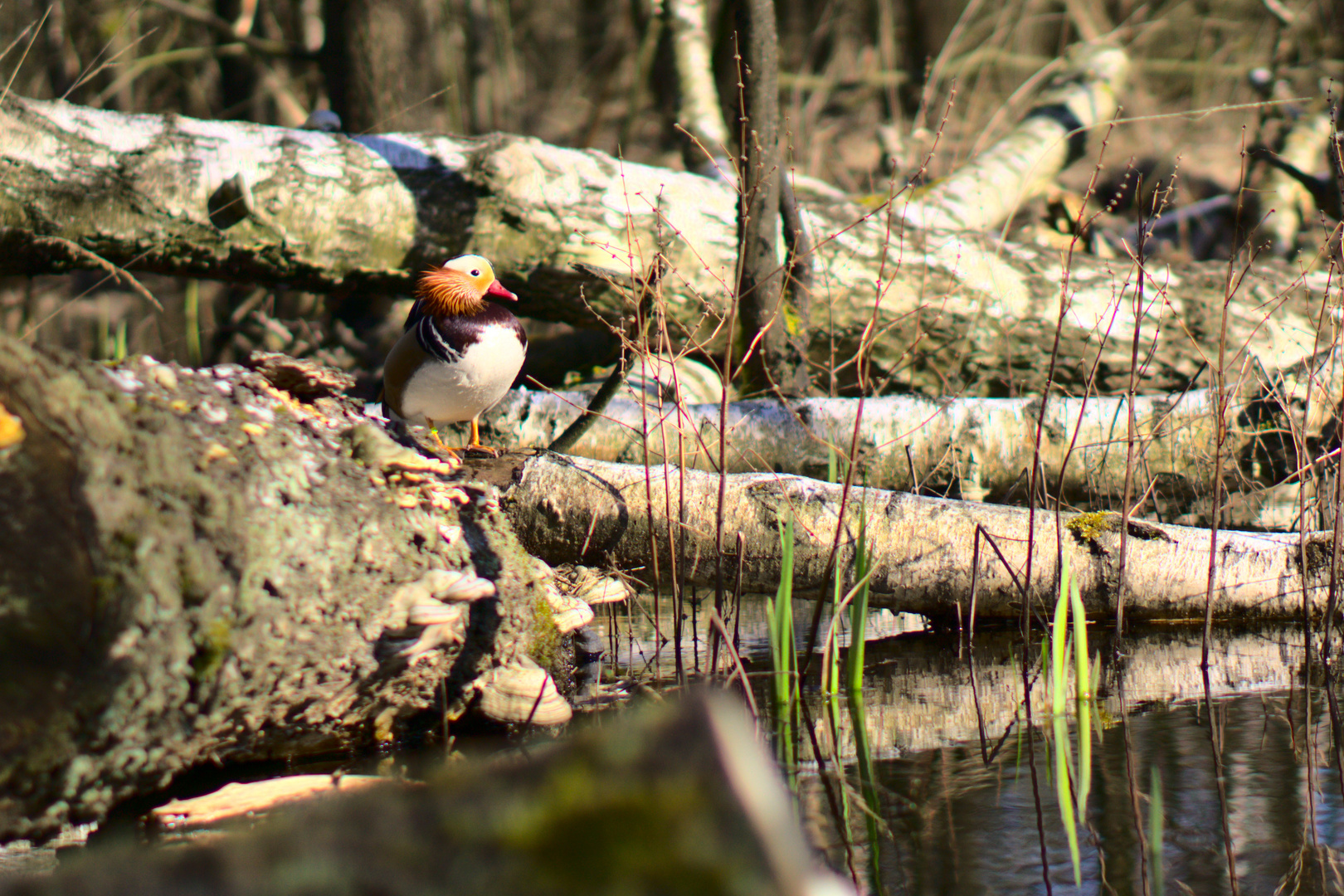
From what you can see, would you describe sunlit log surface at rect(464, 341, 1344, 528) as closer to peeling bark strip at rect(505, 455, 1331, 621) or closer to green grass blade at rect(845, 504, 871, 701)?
peeling bark strip at rect(505, 455, 1331, 621)

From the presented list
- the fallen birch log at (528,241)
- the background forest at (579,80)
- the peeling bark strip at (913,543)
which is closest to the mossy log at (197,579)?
the peeling bark strip at (913,543)

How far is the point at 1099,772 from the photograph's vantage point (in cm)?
208

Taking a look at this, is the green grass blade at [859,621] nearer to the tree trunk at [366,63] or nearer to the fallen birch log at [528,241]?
the fallen birch log at [528,241]

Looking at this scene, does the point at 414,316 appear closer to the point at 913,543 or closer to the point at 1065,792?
the point at 913,543

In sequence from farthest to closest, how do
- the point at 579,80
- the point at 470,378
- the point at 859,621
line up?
the point at 579,80 → the point at 470,378 → the point at 859,621

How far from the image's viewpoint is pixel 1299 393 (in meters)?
4.19

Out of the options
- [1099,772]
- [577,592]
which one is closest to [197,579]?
[577,592]

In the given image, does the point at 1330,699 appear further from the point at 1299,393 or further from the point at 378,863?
the point at 378,863

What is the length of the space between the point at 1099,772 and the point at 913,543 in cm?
129

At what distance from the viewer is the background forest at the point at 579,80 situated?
6.96 metres

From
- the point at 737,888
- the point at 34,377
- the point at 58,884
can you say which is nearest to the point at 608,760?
the point at 737,888

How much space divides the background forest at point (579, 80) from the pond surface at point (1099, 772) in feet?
9.78

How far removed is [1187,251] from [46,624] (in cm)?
737

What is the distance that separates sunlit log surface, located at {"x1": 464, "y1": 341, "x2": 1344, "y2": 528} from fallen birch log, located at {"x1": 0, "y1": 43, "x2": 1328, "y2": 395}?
12.3 inches
